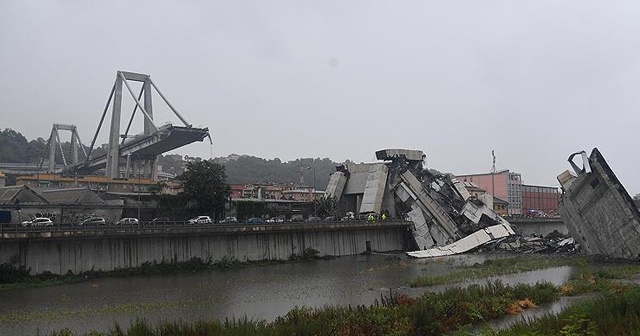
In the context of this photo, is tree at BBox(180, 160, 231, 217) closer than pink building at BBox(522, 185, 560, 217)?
Yes

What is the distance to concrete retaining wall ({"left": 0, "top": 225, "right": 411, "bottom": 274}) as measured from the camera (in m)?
36.0

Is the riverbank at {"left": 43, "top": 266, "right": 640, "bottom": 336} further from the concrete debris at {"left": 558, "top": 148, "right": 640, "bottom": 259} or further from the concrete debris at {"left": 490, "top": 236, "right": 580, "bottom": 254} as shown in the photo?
the concrete debris at {"left": 490, "top": 236, "right": 580, "bottom": 254}

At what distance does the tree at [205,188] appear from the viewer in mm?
56500

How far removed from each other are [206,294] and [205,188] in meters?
27.5

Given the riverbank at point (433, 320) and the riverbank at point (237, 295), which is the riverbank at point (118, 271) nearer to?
the riverbank at point (237, 295)

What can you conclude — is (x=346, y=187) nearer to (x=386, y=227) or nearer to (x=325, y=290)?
(x=386, y=227)

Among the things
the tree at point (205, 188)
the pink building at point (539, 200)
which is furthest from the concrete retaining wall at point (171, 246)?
the pink building at point (539, 200)

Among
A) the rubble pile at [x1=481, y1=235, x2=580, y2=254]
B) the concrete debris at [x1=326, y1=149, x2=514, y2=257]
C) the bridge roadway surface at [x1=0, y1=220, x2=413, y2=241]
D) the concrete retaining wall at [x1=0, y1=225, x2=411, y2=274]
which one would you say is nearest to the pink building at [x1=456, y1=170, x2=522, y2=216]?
the concrete debris at [x1=326, y1=149, x2=514, y2=257]

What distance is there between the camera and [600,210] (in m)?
43.0

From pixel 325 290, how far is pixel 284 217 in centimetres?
3533

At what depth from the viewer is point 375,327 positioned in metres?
15.6

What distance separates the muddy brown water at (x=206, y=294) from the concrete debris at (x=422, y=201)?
51.0ft

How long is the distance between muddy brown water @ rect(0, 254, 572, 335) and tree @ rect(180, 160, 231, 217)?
46.4 ft

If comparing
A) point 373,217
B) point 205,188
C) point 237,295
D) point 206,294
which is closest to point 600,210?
point 373,217
